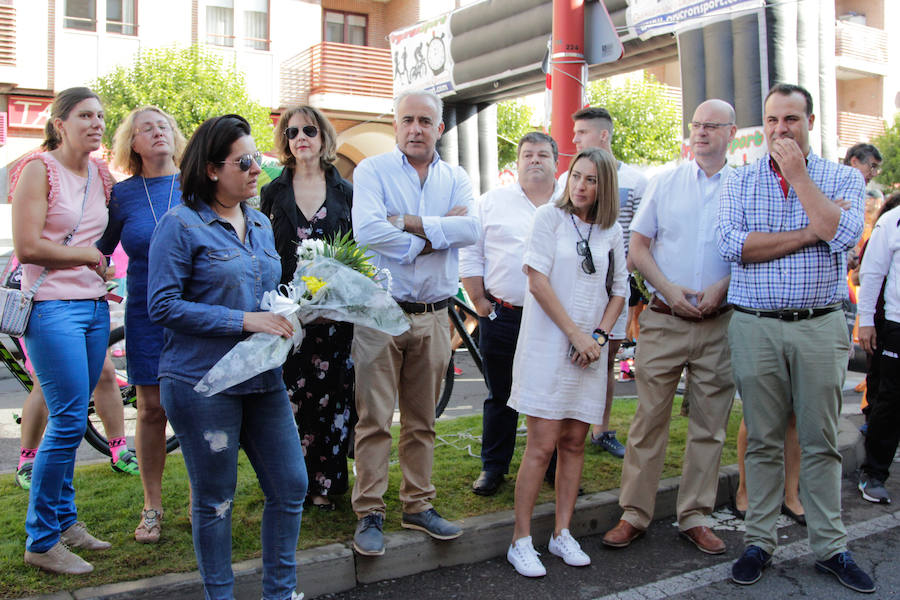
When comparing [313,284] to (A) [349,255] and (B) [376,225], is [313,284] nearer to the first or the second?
(A) [349,255]

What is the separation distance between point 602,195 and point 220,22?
20.1 m

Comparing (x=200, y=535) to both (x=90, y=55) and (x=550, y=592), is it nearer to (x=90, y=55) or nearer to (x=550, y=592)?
(x=550, y=592)

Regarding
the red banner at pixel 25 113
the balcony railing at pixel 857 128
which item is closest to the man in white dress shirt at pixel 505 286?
the red banner at pixel 25 113

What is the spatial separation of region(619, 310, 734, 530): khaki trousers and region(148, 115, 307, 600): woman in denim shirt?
6.42ft

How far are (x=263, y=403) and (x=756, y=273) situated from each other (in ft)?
7.81

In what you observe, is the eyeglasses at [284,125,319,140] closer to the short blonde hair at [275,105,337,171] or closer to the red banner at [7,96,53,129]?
the short blonde hair at [275,105,337,171]

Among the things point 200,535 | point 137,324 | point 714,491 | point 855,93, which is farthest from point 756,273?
point 855,93

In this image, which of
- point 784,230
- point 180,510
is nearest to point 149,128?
point 180,510

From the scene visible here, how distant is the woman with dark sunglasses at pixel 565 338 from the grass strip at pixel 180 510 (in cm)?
47

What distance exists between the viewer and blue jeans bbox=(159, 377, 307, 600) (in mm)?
2830

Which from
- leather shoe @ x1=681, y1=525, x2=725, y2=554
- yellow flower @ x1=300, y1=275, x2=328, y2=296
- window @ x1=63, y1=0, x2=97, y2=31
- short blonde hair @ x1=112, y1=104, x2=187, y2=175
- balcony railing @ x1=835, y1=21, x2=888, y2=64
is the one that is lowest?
leather shoe @ x1=681, y1=525, x2=725, y2=554

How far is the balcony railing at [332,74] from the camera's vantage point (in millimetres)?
21888

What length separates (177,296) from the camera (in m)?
2.78

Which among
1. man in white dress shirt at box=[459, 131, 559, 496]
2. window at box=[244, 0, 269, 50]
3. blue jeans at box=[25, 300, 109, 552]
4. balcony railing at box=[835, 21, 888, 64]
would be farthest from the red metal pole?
balcony railing at box=[835, 21, 888, 64]
